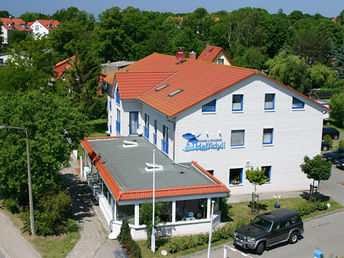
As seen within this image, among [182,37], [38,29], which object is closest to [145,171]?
[182,37]

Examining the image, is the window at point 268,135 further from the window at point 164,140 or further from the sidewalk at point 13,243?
the sidewalk at point 13,243

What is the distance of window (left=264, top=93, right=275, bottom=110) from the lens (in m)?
28.8

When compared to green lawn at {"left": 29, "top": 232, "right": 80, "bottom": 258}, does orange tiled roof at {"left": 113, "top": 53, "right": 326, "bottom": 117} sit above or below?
above

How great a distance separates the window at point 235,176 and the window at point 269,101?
16.0 ft

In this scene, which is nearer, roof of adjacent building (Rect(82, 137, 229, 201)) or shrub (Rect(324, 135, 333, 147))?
roof of adjacent building (Rect(82, 137, 229, 201))

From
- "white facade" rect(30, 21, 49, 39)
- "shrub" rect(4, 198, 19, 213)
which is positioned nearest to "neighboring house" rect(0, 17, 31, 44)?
"white facade" rect(30, 21, 49, 39)

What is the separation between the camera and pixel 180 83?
32938 mm

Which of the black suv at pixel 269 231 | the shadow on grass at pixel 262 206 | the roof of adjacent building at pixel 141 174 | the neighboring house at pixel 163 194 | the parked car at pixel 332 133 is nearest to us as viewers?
the black suv at pixel 269 231

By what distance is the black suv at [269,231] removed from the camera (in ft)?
66.2

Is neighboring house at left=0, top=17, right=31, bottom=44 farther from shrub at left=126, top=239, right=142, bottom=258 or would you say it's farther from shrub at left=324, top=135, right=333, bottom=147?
shrub at left=126, top=239, right=142, bottom=258

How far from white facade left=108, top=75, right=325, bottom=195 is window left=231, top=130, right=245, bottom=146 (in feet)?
0.82

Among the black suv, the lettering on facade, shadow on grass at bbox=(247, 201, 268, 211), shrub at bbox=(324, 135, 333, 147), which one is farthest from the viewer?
shrub at bbox=(324, 135, 333, 147)

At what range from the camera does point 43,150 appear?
2239 cm

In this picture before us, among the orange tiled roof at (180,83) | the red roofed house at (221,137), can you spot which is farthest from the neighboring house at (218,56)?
the red roofed house at (221,137)
